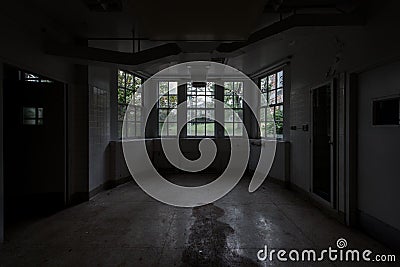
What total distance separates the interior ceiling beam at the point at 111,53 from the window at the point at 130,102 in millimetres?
2131

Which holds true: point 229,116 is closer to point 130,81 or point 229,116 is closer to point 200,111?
point 200,111

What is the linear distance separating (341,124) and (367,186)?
2.82 feet

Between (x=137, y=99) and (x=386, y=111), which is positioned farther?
(x=137, y=99)

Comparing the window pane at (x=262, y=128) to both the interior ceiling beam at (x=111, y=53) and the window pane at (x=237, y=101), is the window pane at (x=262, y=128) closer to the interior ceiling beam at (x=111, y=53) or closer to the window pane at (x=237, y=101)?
the window pane at (x=237, y=101)

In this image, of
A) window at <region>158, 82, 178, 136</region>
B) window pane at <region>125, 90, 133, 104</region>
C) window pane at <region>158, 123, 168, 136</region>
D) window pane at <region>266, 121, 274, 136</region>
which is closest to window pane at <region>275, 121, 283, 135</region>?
window pane at <region>266, 121, 274, 136</region>

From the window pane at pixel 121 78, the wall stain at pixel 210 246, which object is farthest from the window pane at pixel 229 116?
the wall stain at pixel 210 246

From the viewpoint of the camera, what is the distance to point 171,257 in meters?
2.68

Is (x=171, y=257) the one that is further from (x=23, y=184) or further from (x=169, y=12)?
(x=23, y=184)

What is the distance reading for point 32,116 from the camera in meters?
4.39

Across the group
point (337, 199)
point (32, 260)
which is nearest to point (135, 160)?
point (32, 260)

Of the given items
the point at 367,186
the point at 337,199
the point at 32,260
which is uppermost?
the point at 367,186

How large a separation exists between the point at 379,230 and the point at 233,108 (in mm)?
5263

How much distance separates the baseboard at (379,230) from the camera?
2795 millimetres

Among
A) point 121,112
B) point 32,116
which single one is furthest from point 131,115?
point 32,116
